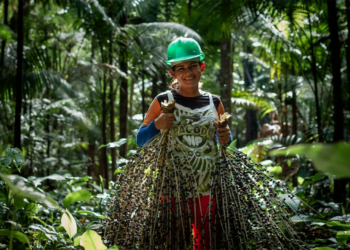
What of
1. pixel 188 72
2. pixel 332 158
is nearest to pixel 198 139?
pixel 188 72

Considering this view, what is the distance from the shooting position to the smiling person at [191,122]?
183 centimetres

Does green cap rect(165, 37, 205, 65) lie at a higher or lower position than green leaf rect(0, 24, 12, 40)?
lower

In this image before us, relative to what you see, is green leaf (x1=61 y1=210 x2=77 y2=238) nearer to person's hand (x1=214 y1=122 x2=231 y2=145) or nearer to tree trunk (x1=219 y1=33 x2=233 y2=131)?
person's hand (x1=214 y1=122 x2=231 y2=145)

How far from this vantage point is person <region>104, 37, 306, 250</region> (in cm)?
162

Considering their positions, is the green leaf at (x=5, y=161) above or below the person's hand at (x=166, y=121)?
below

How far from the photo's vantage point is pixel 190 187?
170cm

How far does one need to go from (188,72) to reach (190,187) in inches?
26.6

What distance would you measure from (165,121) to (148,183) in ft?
1.11

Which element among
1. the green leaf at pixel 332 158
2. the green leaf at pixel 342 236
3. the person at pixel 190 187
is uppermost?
Result: the green leaf at pixel 332 158

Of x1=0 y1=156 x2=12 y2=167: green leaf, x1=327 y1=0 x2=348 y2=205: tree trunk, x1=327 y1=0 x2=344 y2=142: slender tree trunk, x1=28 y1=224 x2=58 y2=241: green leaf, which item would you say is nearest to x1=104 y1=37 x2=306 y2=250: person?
x1=28 y1=224 x2=58 y2=241: green leaf

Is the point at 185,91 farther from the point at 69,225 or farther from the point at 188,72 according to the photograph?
the point at 69,225

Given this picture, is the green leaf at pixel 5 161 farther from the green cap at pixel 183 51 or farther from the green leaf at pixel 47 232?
the green cap at pixel 183 51

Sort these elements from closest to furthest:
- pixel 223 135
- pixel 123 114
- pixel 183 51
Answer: pixel 223 135
pixel 183 51
pixel 123 114

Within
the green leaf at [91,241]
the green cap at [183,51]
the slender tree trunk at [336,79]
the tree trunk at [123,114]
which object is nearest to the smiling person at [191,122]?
the green cap at [183,51]
